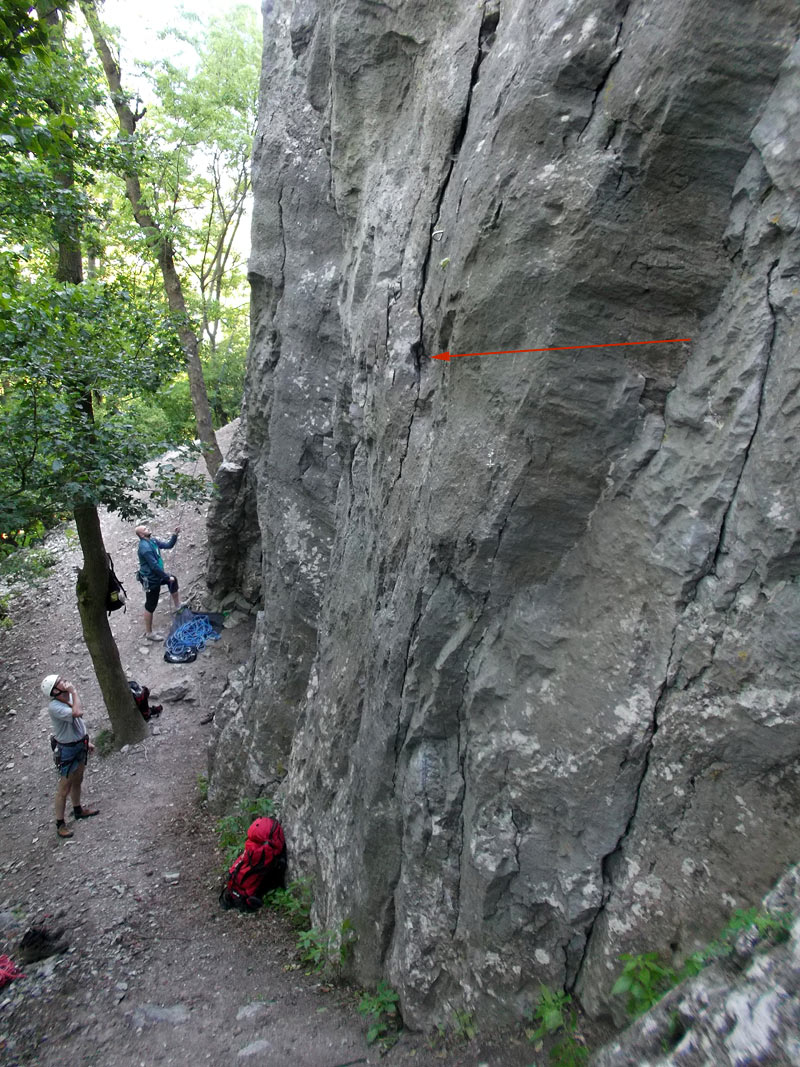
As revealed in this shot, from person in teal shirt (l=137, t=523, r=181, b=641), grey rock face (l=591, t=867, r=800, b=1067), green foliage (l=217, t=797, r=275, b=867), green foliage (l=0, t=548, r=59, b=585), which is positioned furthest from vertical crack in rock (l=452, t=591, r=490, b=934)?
person in teal shirt (l=137, t=523, r=181, b=641)

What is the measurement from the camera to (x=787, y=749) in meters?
3.10

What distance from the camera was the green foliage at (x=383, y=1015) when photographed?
190 inches

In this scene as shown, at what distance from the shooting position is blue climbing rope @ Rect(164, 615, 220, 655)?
11.9m

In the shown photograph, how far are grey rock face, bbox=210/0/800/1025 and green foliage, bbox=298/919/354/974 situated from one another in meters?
0.16

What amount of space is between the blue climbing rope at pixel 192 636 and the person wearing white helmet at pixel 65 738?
12.2ft

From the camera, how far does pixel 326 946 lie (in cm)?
571

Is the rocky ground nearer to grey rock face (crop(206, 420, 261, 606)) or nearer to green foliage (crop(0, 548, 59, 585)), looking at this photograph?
grey rock face (crop(206, 420, 261, 606))

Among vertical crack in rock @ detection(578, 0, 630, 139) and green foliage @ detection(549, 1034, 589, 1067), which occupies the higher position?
vertical crack in rock @ detection(578, 0, 630, 139)

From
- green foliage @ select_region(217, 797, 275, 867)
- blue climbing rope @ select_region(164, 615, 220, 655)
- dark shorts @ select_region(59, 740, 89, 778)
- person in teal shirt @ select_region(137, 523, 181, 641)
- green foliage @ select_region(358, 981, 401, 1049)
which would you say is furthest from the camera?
person in teal shirt @ select_region(137, 523, 181, 641)

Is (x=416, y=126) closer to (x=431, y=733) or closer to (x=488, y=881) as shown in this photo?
(x=431, y=733)

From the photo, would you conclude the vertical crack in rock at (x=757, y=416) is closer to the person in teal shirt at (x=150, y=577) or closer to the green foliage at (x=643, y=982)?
the green foliage at (x=643, y=982)

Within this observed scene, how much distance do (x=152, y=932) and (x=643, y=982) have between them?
5.07 m

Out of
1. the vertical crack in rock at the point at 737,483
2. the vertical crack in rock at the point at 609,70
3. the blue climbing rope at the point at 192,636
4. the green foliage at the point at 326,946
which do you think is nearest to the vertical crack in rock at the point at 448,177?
the vertical crack in rock at the point at 609,70

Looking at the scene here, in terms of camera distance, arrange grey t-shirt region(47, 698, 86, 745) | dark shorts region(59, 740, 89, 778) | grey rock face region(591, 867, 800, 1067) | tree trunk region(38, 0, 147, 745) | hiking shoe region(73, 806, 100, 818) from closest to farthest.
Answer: grey rock face region(591, 867, 800, 1067) → grey t-shirt region(47, 698, 86, 745) → dark shorts region(59, 740, 89, 778) → hiking shoe region(73, 806, 100, 818) → tree trunk region(38, 0, 147, 745)
